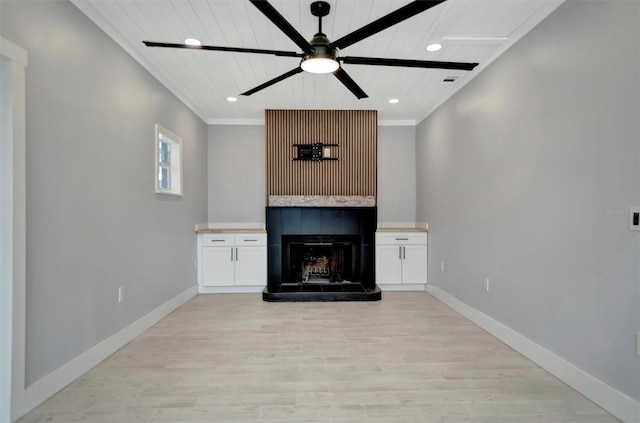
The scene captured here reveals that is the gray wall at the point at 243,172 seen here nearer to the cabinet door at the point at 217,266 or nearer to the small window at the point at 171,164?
the cabinet door at the point at 217,266

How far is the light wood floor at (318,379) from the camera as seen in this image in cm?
193

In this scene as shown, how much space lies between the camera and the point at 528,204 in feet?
8.74

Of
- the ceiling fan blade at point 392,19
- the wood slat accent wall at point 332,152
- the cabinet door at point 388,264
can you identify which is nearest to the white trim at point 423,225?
the cabinet door at point 388,264

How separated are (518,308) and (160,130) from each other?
4.01 meters

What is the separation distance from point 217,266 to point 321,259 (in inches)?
63.4

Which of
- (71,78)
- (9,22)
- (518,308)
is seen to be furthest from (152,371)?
(518,308)

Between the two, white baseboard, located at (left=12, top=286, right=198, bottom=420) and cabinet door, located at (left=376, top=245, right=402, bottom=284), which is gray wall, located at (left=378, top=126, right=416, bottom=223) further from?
white baseboard, located at (left=12, top=286, right=198, bottom=420)

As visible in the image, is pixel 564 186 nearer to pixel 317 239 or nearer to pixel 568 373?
pixel 568 373

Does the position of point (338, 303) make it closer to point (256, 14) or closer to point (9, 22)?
point (256, 14)

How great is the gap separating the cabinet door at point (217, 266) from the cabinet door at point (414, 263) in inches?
104

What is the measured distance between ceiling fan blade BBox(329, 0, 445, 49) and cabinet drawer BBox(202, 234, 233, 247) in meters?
3.46

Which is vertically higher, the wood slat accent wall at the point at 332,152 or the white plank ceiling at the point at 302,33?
the white plank ceiling at the point at 302,33

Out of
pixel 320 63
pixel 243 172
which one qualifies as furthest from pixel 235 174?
pixel 320 63

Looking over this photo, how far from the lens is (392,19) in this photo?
1794mm
